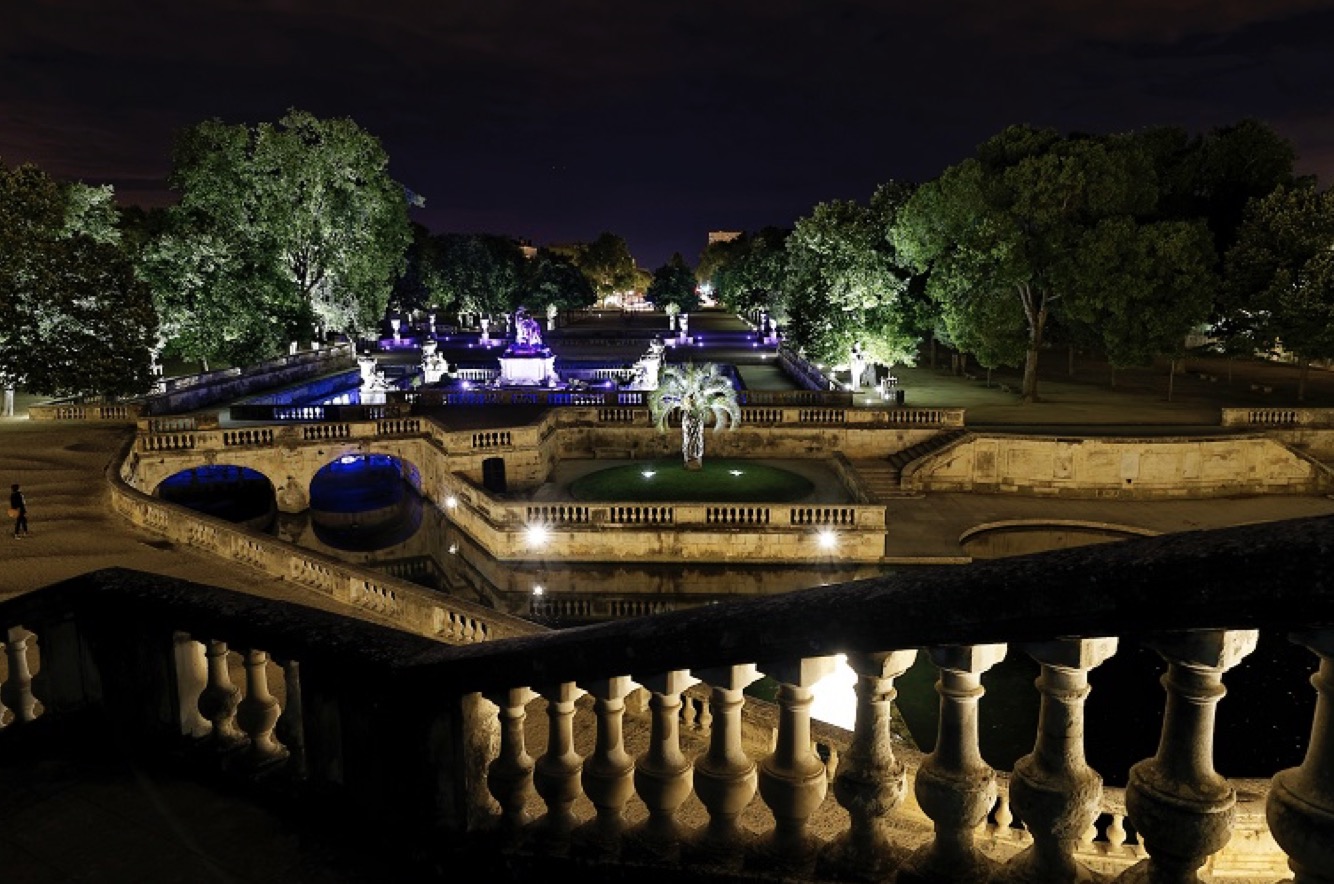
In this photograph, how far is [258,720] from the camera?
15.7 ft

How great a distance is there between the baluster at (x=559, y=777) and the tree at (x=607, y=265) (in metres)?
137

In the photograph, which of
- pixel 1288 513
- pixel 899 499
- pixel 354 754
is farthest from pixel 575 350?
pixel 354 754

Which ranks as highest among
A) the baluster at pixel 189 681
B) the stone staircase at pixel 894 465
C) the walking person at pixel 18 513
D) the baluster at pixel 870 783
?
the baluster at pixel 870 783

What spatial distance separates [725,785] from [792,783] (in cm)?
29

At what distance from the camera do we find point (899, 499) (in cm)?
3002

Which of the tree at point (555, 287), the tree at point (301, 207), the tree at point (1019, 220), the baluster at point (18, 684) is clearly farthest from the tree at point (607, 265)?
the baluster at point (18, 684)

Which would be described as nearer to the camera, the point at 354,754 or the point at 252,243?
the point at 354,754

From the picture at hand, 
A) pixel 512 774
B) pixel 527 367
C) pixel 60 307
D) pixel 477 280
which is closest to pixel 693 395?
pixel 527 367

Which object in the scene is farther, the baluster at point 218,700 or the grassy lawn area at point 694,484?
the grassy lawn area at point 694,484

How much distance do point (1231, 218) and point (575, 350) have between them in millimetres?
43482

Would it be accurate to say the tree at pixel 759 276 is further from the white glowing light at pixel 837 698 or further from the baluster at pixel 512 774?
the baluster at pixel 512 774

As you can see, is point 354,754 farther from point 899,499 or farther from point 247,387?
point 247,387

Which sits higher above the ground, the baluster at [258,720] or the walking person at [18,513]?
the baluster at [258,720]

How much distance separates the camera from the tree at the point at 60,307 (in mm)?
27984
